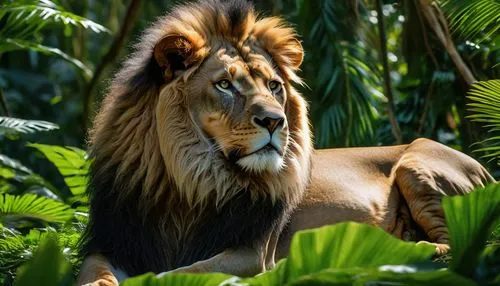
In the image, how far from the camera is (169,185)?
5074 mm

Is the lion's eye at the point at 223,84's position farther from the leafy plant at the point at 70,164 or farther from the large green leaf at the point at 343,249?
the leafy plant at the point at 70,164

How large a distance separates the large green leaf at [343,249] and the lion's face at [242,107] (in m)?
1.34

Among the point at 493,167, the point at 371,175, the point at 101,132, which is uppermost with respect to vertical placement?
the point at 101,132

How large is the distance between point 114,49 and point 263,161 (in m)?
4.45

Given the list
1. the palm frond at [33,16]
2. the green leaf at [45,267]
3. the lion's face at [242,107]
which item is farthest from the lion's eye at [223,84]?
the palm frond at [33,16]

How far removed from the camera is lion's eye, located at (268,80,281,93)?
5148 mm

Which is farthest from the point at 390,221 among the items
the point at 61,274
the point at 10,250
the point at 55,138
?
the point at 55,138

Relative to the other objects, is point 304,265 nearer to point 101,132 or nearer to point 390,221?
point 101,132

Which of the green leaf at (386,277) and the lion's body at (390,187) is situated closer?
the green leaf at (386,277)

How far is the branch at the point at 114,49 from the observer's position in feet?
29.2

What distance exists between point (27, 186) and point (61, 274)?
5.24m

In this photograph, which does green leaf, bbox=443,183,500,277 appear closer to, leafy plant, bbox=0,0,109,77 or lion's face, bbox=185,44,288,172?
lion's face, bbox=185,44,288,172

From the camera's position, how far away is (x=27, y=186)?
27.2ft

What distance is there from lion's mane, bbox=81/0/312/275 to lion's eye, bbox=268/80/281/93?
121 mm
